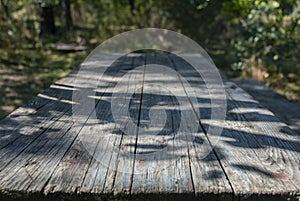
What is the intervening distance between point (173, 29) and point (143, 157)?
735 centimetres

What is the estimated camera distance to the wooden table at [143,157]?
3.39 ft

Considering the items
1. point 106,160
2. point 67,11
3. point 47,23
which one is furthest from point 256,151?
point 67,11

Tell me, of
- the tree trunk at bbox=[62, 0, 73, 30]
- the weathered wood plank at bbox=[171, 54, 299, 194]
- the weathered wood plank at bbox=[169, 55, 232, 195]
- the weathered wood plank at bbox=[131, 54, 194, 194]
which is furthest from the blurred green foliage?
the weathered wood plank at bbox=[169, 55, 232, 195]

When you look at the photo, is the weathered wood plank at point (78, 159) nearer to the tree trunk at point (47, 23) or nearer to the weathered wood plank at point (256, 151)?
the weathered wood plank at point (256, 151)

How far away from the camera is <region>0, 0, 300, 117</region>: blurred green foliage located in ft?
17.4

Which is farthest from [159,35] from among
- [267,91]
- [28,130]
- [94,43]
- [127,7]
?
[28,130]

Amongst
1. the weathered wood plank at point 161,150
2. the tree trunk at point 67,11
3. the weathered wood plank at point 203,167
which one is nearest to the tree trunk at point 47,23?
the tree trunk at point 67,11

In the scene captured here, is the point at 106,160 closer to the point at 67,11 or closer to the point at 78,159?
the point at 78,159

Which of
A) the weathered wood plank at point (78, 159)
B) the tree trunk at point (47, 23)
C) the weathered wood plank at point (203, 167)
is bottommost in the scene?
the weathered wood plank at point (78, 159)

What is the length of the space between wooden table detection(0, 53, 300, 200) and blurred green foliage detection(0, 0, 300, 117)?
10.4ft

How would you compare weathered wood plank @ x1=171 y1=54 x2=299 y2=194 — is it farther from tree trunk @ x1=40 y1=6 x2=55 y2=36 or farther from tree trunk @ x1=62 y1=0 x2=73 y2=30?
tree trunk @ x1=62 y1=0 x2=73 y2=30

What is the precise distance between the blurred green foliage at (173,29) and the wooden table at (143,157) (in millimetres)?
3174

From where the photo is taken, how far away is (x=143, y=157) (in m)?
1.26

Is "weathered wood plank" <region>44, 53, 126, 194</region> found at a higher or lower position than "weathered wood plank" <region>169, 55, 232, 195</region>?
lower
